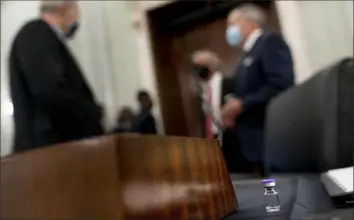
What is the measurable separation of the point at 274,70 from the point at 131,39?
269 cm

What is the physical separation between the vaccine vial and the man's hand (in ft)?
2.77

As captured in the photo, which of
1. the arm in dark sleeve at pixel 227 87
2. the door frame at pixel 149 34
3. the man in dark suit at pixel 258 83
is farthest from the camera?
the door frame at pixel 149 34

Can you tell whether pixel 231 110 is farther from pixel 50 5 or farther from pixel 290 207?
pixel 290 207

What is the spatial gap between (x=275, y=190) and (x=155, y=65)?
12.0 ft

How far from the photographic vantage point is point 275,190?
0.62 metres

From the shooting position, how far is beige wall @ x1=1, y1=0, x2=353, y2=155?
3.24 m

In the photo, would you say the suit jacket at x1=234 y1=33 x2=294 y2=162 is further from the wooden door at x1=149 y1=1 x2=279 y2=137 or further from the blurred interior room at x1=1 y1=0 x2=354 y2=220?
the wooden door at x1=149 y1=1 x2=279 y2=137

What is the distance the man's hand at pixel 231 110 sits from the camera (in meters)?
1.49

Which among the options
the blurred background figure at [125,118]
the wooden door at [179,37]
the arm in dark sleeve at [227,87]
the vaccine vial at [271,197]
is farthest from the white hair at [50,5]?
the wooden door at [179,37]

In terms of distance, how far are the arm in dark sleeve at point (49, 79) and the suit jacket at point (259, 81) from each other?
20.9 inches

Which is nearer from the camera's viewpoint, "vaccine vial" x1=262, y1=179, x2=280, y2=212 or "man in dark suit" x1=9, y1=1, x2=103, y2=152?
"vaccine vial" x1=262, y1=179, x2=280, y2=212

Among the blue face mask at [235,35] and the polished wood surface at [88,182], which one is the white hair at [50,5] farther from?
the polished wood surface at [88,182]

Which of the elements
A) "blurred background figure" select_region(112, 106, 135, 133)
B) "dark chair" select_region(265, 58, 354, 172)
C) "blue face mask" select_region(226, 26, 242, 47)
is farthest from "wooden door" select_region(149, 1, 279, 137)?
"dark chair" select_region(265, 58, 354, 172)

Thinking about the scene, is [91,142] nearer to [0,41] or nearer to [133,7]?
[0,41]
